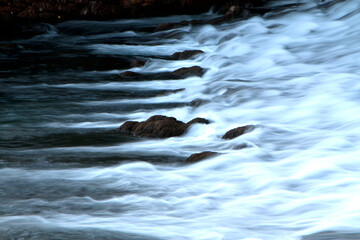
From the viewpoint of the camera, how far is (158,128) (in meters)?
5.82

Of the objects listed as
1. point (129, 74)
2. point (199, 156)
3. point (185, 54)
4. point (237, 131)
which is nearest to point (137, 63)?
point (129, 74)

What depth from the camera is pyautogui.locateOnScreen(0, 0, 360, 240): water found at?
3.55m

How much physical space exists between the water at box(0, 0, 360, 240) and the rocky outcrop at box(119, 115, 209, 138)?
4.1 inches

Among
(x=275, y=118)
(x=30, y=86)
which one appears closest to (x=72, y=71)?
(x=30, y=86)

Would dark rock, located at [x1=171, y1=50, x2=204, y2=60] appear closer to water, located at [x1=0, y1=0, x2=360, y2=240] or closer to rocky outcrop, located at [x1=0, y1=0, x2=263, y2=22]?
water, located at [x1=0, y1=0, x2=360, y2=240]

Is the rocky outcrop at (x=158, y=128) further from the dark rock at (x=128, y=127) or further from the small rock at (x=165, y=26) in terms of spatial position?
the small rock at (x=165, y=26)

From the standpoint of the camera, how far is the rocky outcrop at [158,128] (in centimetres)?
579

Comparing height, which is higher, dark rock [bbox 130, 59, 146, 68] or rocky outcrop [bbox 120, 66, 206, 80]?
dark rock [bbox 130, 59, 146, 68]

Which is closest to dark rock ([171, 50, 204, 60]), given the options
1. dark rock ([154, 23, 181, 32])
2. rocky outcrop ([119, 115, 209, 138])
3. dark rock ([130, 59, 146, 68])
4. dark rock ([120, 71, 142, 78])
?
dark rock ([130, 59, 146, 68])

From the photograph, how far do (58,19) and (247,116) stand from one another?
10.4 metres

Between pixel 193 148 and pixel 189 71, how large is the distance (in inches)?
171

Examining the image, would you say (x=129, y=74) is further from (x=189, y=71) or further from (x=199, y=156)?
(x=199, y=156)

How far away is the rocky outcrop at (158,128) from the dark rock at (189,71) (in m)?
3.45

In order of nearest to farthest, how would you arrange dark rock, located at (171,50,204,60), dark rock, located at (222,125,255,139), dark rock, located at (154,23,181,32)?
dark rock, located at (222,125,255,139)
dark rock, located at (171,50,204,60)
dark rock, located at (154,23,181,32)
